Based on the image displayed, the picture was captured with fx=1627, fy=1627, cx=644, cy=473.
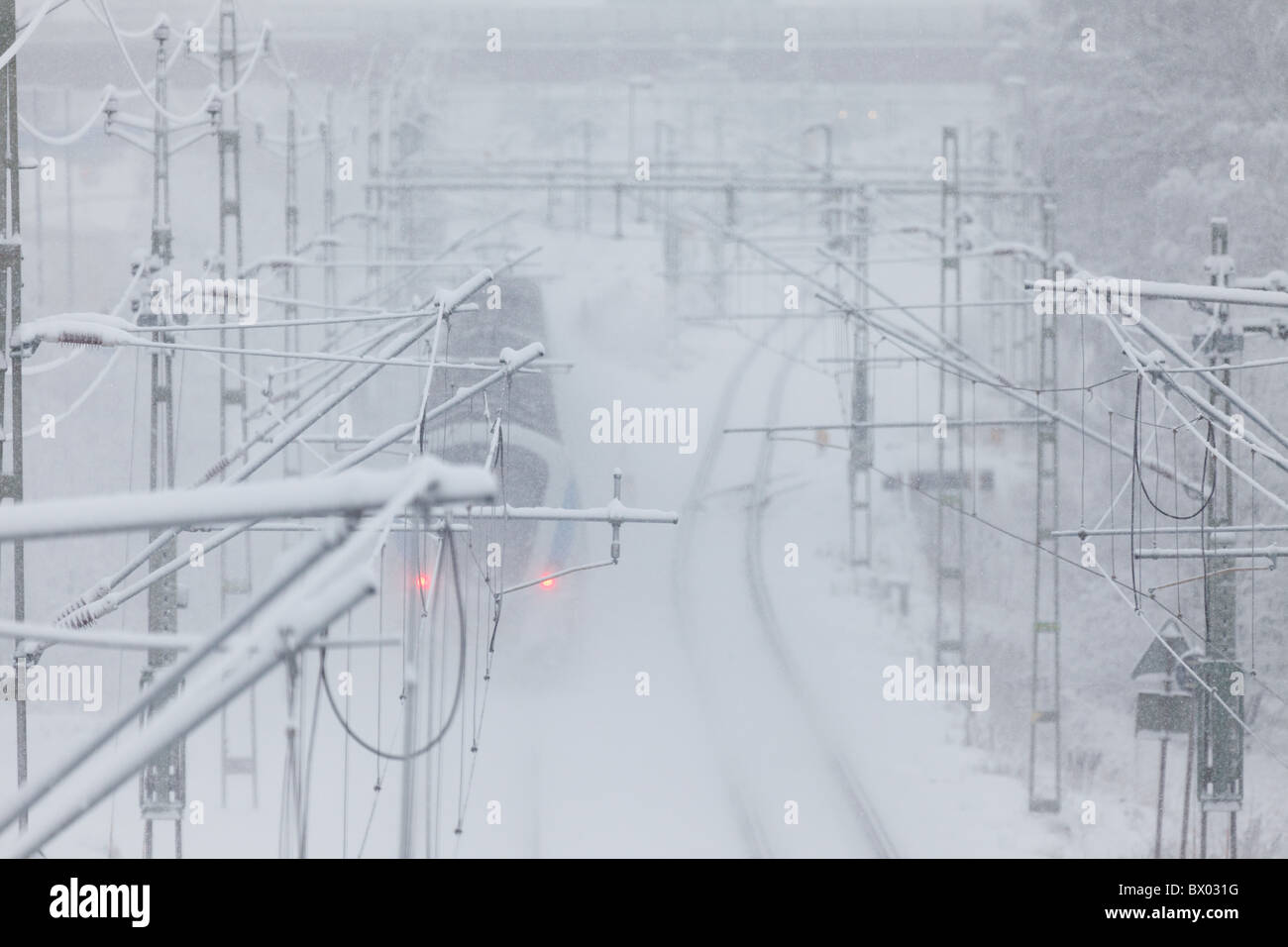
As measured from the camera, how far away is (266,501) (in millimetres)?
3676

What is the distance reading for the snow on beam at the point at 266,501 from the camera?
3662 mm

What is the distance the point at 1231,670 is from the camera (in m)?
10.2

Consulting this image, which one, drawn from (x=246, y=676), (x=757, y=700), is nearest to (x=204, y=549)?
(x=246, y=676)

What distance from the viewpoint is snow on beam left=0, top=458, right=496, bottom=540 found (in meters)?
3.66

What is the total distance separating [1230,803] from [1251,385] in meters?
10.1
